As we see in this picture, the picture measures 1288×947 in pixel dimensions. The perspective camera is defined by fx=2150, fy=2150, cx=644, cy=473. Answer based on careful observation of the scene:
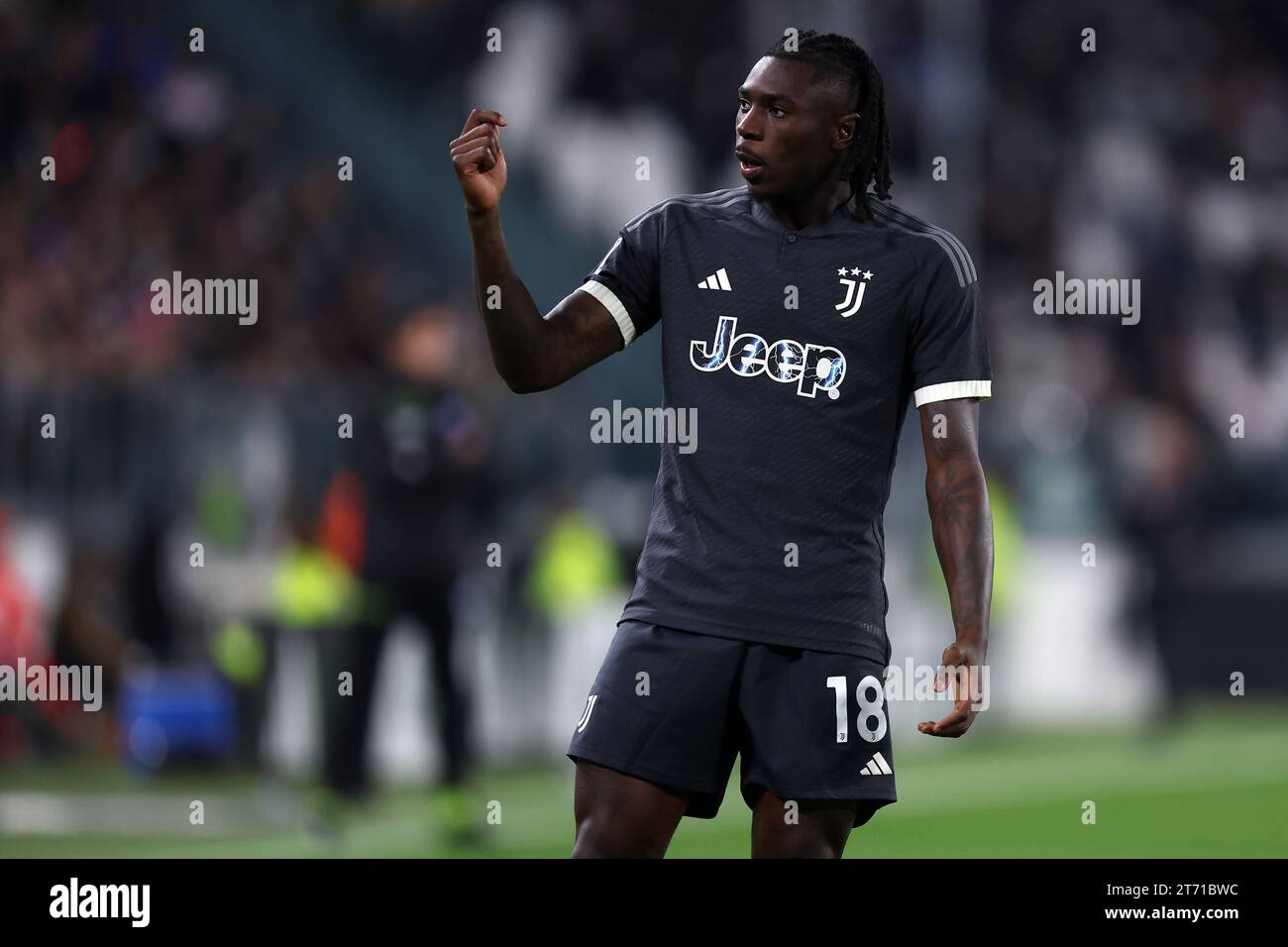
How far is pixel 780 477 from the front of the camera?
14.1 ft

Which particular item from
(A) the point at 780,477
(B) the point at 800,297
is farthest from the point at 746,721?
(B) the point at 800,297

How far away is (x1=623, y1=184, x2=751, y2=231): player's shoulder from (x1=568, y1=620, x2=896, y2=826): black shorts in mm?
871

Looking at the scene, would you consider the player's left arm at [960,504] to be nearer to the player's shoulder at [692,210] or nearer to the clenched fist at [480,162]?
the player's shoulder at [692,210]

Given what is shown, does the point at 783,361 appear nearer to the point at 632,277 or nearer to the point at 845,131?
→ the point at 632,277

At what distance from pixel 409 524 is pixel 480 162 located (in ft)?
19.6

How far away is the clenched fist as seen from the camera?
161 inches

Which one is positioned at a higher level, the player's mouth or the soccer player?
the player's mouth

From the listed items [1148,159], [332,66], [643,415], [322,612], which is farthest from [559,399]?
[1148,159]

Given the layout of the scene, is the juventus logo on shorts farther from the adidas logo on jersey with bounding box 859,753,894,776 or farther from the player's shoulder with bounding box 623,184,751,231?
the player's shoulder with bounding box 623,184,751,231

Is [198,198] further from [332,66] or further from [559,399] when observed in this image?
[559,399]

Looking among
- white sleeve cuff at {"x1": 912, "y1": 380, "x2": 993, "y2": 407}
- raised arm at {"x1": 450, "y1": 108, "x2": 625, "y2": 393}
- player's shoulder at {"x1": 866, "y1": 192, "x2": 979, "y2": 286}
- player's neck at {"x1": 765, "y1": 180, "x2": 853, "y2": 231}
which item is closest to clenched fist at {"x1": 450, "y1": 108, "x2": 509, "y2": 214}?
raised arm at {"x1": 450, "y1": 108, "x2": 625, "y2": 393}

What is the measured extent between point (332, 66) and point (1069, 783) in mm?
9666

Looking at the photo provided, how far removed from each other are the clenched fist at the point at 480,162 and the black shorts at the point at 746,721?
949 mm

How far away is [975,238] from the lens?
20281 millimetres
